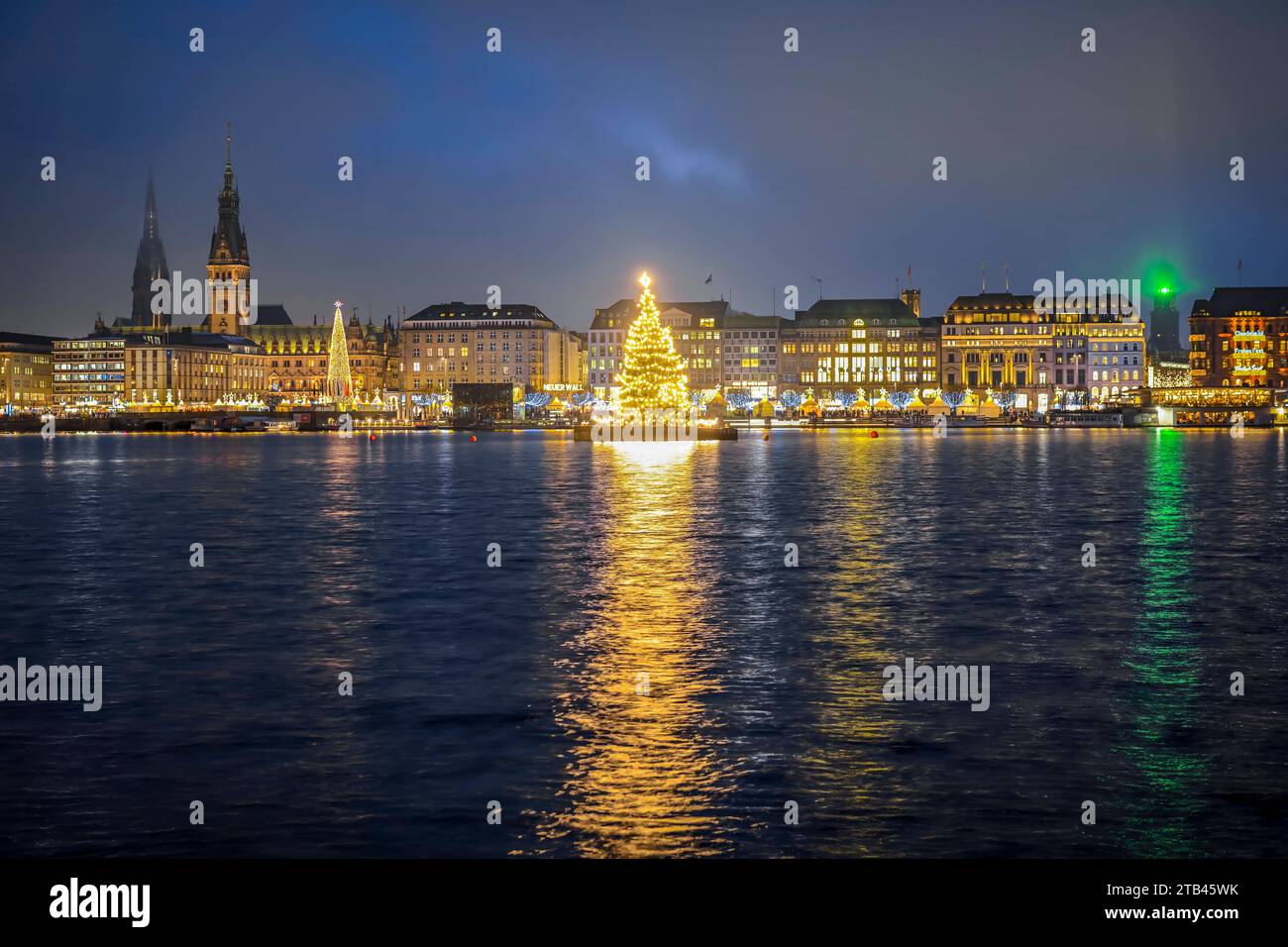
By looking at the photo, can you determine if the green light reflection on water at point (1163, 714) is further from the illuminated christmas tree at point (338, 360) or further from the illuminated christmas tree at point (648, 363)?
the illuminated christmas tree at point (338, 360)

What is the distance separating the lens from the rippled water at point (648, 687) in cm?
1062

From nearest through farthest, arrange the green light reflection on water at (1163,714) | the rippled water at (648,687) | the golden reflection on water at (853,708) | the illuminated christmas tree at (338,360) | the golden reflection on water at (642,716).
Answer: the golden reflection on water at (642,716) < the green light reflection on water at (1163,714) < the rippled water at (648,687) < the golden reflection on water at (853,708) < the illuminated christmas tree at (338,360)

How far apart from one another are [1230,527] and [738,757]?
29.6m

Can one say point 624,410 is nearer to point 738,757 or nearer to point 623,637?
point 623,637

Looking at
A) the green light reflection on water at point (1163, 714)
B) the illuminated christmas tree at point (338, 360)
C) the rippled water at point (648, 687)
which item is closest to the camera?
the green light reflection on water at point (1163, 714)

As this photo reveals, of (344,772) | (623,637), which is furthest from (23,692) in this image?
(623,637)

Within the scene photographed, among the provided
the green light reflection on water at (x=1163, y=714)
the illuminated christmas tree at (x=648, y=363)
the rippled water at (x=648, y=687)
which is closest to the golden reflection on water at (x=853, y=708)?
the rippled water at (x=648, y=687)

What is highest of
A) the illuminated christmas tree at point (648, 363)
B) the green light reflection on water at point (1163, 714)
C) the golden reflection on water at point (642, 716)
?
the illuminated christmas tree at point (648, 363)

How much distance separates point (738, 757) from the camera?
12.6 m

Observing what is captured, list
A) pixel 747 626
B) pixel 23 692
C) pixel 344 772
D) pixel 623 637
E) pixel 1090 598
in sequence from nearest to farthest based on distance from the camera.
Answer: pixel 344 772
pixel 23 692
pixel 623 637
pixel 747 626
pixel 1090 598

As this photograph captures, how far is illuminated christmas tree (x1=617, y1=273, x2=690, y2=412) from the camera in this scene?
97.1m

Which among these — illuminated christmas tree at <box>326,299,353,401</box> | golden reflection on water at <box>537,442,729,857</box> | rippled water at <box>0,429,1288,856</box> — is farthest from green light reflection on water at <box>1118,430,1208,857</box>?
illuminated christmas tree at <box>326,299,353,401</box>

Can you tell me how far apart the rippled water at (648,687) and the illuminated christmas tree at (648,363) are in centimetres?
5737

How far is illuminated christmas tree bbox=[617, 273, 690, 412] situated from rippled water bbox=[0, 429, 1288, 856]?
188 feet
